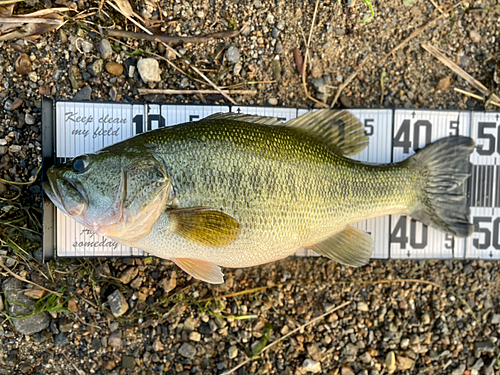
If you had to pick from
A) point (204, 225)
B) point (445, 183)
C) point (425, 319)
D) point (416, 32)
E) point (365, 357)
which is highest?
point (416, 32)

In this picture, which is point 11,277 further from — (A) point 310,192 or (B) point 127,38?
(A) point 310,192

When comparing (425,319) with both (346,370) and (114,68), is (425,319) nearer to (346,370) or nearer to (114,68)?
(346,370)

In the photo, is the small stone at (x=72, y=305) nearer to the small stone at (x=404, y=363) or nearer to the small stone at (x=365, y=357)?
the small stone at (x=365, y=357)

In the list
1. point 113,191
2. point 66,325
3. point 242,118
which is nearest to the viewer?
point 113,191

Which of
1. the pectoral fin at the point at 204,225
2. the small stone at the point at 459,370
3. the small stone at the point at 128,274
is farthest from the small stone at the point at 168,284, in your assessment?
the small stone at the point at 459,370

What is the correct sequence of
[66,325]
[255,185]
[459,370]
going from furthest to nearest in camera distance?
[459,370], [66,325], [255,185]

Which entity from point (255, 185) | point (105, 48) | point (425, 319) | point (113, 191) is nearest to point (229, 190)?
point (255, 185)

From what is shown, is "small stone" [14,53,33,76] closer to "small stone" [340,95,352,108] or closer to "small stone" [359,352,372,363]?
"small stone" [340,95,352,108]
